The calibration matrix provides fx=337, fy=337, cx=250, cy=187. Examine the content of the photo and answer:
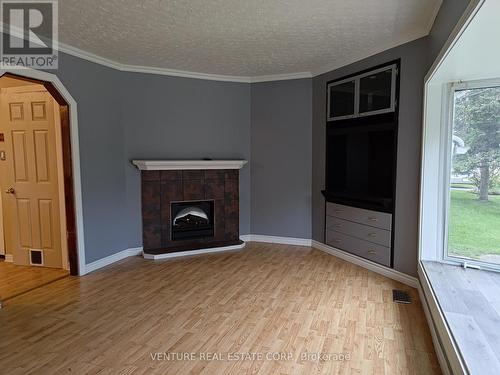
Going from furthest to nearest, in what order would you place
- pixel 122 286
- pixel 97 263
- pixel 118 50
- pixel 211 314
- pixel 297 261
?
pixel 297 261
pixel 97 263
pixel 118 50
pixel 122 286
pixel 211 314

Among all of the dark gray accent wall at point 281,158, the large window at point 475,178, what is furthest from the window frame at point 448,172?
A: the dark gray accent wall at point 281,158

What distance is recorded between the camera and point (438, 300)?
100 inches

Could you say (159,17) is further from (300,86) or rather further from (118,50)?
(300,86)

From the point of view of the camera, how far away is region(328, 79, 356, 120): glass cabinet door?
421 centimetres

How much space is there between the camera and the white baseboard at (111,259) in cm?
402

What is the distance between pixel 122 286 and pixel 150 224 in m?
1.29

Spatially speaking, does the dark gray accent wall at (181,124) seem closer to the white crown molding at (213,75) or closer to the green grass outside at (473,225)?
the white crown molding at (213,75)

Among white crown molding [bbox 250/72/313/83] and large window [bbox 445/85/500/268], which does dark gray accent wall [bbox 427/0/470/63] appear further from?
white crown molding [bbox 250/72/313/83]

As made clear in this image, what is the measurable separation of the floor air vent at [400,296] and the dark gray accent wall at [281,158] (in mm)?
1874

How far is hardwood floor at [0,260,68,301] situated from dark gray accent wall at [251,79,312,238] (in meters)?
2.85

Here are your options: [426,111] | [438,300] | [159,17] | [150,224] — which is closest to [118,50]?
[159,17]

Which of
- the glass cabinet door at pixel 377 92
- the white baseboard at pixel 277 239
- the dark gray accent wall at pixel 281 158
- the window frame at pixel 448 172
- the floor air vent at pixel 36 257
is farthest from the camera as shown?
the white baseboard at pixel 277 239

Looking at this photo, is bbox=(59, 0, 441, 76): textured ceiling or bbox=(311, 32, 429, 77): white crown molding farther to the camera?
bbox=(311, 32, 429, 77): white crown molding

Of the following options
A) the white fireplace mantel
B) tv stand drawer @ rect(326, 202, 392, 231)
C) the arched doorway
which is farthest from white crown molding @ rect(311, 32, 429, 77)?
the arched doorway
